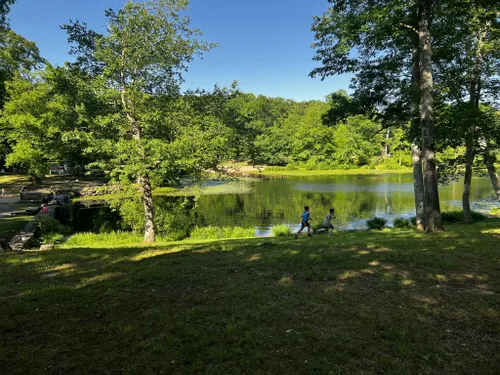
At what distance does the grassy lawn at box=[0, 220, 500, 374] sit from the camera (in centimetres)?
371

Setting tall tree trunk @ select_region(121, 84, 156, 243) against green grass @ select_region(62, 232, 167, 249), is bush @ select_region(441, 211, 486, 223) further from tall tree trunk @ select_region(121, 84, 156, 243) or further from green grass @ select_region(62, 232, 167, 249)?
tall tree trunk @ select_region(121, 84, 156, 243)

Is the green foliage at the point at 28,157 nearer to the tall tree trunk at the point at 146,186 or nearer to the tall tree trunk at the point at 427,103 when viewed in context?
the tall tree trunk at the point at 146,186

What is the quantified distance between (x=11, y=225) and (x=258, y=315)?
19.9 m

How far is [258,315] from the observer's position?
4766 millimetres

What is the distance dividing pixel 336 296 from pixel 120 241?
1336cm

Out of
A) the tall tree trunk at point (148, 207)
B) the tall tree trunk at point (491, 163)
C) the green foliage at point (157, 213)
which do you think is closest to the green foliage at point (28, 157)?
the green foliage at point (157, 213)

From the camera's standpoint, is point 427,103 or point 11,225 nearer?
point 427,103

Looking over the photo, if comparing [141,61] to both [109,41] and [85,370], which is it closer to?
[109,41]

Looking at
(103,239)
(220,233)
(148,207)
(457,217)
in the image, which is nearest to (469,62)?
(457,217)

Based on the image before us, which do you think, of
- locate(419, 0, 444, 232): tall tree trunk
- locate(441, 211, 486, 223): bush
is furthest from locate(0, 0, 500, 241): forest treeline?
locate(441, 211, 486, 223): bush

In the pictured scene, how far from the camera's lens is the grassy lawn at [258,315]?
371cm

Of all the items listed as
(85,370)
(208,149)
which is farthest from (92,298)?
(208,149)

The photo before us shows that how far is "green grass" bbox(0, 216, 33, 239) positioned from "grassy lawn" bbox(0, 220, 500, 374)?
1067cm

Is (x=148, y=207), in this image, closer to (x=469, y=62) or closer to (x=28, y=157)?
(x=469, y=62)
